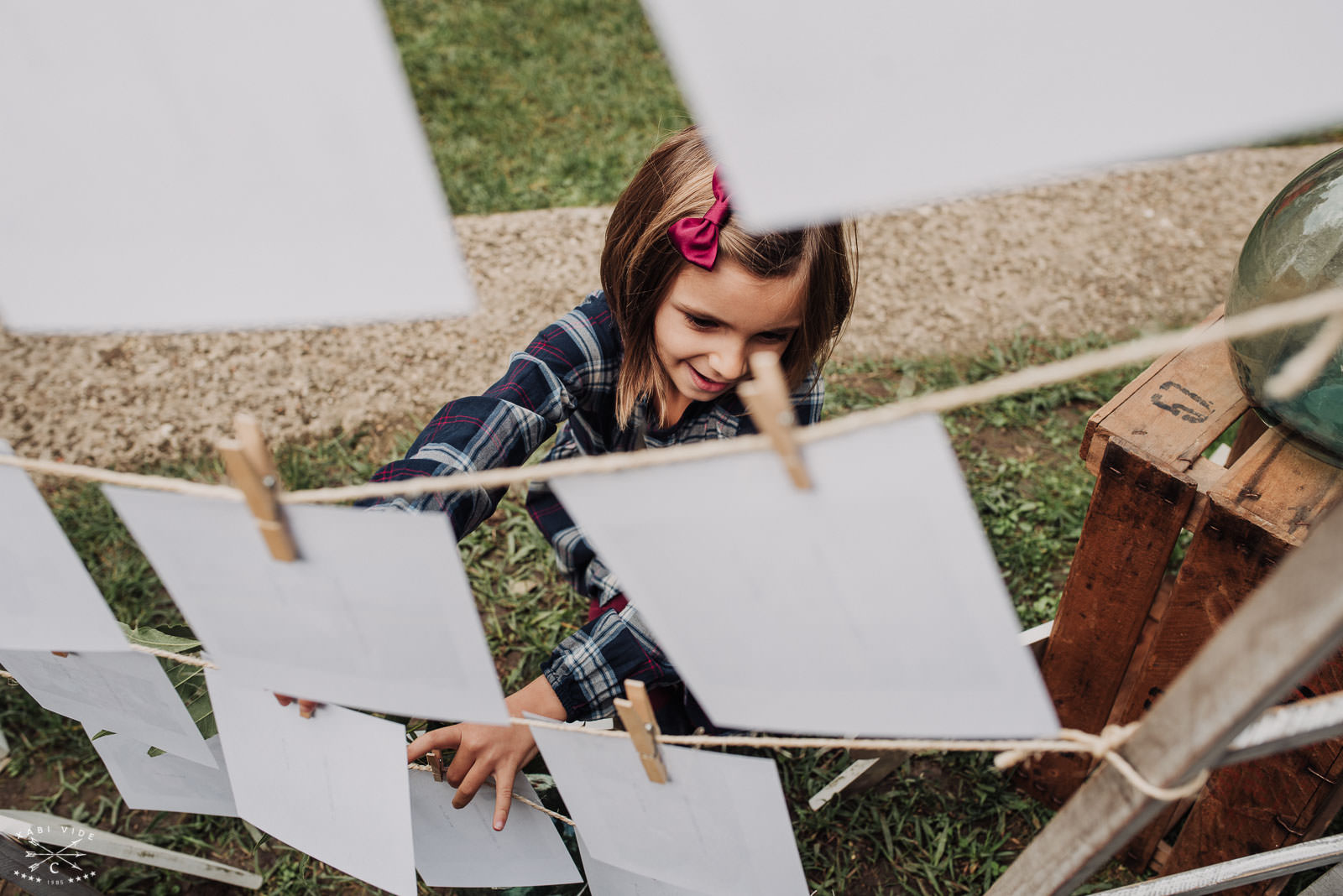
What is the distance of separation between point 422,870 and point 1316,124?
1.03 meters

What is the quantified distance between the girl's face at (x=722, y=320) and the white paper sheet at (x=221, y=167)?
0.60 metres

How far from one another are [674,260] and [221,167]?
670 mm

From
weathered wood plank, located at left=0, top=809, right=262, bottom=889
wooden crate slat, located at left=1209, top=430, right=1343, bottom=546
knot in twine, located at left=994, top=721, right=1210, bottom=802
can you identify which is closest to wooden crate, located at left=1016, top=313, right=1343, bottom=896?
wooden crate slat, located at left=1209, top=430, right=1343, bottom=546

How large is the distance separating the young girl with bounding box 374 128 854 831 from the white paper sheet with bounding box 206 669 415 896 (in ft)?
0.38

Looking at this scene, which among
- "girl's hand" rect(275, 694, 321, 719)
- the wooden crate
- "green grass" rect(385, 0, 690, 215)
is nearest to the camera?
"girl's hand" rect(275, 694, 321, 719)

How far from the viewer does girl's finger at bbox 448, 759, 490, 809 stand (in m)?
0.89

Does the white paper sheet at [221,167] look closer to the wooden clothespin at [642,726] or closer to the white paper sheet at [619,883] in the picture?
the wooden clothespin at [642,726]

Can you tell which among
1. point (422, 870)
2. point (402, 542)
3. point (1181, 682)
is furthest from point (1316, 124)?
point (422, 870)

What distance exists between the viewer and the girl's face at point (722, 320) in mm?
1032

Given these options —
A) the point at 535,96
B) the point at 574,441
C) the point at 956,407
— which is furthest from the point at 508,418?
the point at 535,96

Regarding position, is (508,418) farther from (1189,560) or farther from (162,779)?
(1189,560)

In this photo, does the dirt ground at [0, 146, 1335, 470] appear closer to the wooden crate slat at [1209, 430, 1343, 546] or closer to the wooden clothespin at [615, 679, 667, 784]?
the wooden crate slat at [1209, 430, 1343, 546]

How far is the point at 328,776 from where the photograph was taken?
773 millimetres

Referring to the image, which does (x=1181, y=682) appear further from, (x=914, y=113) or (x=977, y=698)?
(x=914, y=113)
